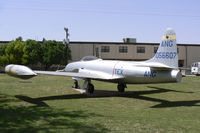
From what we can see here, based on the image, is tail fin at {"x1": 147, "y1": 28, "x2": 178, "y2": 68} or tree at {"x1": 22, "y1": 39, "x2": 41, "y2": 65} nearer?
tail fin at {"x1": 147, "y1": 28, "x2": 178, "y2": 68}

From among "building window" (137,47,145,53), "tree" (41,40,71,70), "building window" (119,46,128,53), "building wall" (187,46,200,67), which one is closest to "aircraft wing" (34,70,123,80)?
"tree" (41,40,71,70)

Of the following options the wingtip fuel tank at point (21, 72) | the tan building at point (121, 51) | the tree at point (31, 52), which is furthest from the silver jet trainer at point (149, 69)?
the tan building at point (121, 51)

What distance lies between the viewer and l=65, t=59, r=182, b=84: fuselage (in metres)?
12.2

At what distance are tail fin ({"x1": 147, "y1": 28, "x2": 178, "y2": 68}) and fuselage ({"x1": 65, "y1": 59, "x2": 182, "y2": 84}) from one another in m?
0.81

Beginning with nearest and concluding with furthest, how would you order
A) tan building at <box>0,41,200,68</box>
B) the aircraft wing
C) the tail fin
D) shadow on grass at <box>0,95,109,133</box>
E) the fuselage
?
shadow on grass at <box>0,95,109,133</box> < the fuselage < the tail fin < the aircraft wing < tan building at <box>0,41,200,68</box>

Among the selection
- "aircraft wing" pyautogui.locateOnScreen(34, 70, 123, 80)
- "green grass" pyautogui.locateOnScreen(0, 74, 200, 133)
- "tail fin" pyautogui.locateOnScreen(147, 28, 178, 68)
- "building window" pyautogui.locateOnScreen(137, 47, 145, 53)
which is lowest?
"green grass" pyautogui.locateOnScreen(0, 74, 200, 133)

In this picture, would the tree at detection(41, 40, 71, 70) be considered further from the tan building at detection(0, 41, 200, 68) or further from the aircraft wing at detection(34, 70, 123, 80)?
the aircraft wing at detection(34, 70, 123, 80)

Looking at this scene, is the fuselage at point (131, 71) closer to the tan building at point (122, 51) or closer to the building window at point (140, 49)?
the tan building at point (122, 51)

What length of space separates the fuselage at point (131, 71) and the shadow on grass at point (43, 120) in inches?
195

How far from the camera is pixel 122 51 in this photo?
54.4 metres

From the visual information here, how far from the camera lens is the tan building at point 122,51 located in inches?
2112

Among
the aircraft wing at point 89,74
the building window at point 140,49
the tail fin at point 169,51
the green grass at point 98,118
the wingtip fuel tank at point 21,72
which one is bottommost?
the green grass at point 98,118

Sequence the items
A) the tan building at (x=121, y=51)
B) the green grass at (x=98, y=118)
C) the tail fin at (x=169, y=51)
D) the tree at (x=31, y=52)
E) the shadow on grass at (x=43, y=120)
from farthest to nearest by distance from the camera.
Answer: the tan building at (x=121, y=51)
the tree at (x=31, y=52)
the tail fin at (x=169, y=51)
the green grass at (x=98, y=118)
the shadow on grass at (x=43, y=120)

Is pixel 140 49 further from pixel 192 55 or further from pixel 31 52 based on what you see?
pixel 31 52
